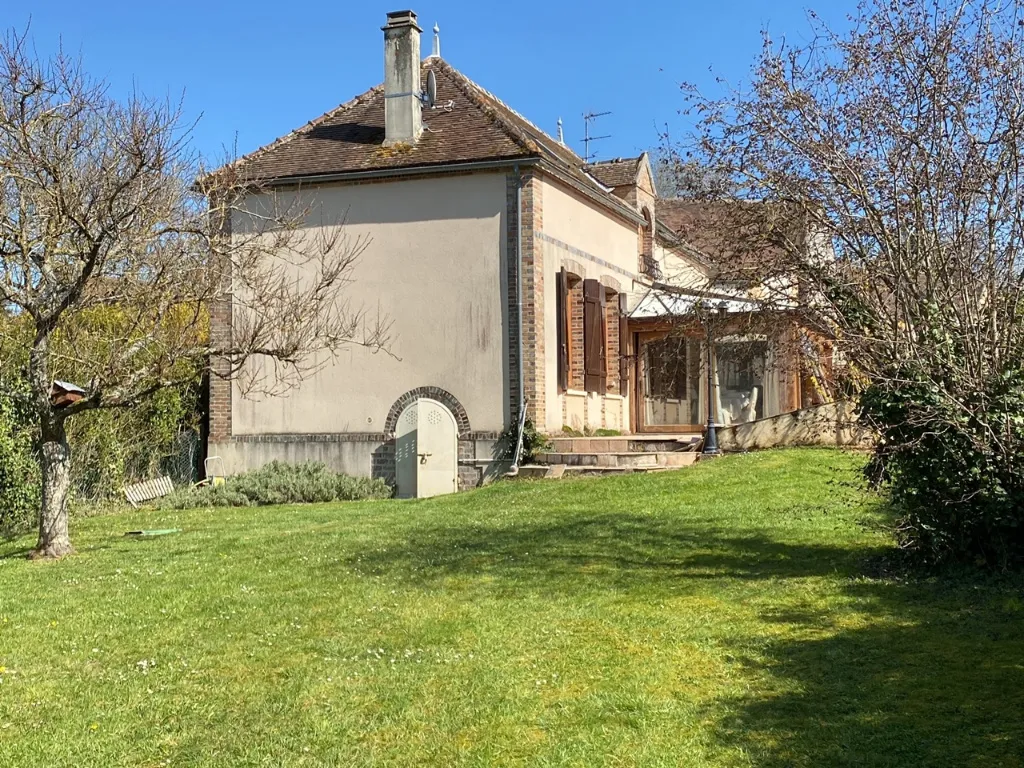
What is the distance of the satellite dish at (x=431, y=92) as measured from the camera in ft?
64.5

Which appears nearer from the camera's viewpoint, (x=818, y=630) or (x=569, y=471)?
(x=818, y=630)

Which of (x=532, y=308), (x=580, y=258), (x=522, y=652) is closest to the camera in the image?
(x=522, y=652)

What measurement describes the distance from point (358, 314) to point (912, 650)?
524 inches

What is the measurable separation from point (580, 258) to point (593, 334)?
1.47m

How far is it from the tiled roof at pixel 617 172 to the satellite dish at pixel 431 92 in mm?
4051

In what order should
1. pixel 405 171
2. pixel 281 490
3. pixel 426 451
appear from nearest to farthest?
pixel 281 490 → pixel 426 451 → pixel 405 171

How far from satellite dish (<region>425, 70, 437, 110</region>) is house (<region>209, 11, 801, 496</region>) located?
77 millimetres

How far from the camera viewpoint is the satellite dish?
19656mm

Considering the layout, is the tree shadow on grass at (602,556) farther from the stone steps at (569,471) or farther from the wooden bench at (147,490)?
the wooden bench at (147,490)

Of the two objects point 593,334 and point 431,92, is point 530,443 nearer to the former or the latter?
point 593,334

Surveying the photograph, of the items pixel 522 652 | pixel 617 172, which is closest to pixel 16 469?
pixel 522 652

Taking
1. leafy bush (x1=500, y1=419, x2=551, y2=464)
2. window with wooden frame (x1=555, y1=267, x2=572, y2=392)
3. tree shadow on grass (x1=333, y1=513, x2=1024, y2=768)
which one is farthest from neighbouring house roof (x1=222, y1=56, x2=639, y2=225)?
tree shadow on grass (x1=333, y1=513, x2=1024, y2=768)

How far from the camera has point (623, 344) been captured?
823 inches

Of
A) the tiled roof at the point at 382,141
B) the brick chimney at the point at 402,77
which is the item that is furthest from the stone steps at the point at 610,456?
the brick chimney at the point at 402,77
